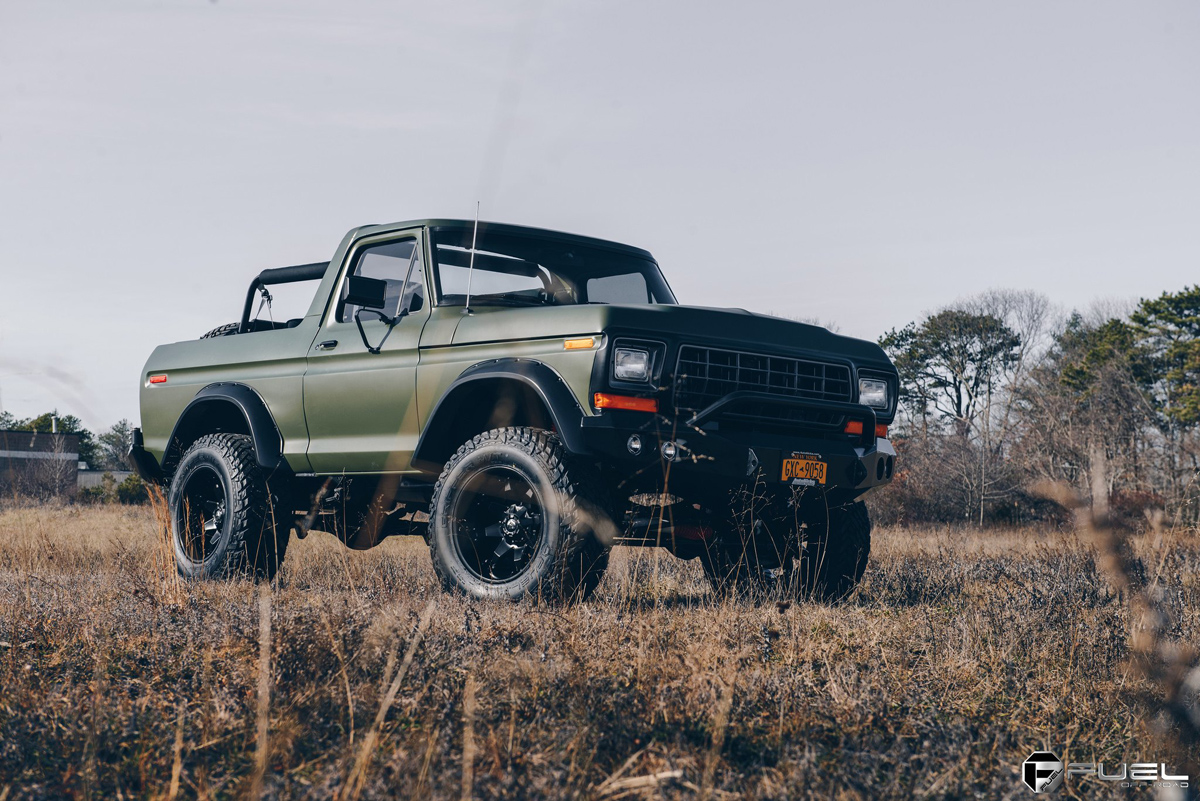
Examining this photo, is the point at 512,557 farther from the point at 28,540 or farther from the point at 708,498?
the point at 28,540

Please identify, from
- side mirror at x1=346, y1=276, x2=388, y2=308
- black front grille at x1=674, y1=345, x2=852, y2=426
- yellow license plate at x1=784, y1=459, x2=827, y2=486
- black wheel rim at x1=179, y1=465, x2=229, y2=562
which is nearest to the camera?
black front grille at x1=674, y1=345, x2=852, y2=426

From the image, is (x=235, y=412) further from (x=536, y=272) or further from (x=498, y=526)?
(x=498, y=526)

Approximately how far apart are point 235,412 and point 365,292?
203 cm

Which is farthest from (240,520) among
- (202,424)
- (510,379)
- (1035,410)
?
(1035,410)

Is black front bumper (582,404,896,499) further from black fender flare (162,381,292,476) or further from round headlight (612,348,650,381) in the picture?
black fender flare (162,381,292,476)

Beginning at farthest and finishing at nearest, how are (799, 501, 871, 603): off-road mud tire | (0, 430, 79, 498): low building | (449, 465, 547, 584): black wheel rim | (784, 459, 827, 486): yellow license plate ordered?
(0, 430, 79, 498): low building → (799, 501, 871, 603): off-road mud tire → (449, 465, 547, 584): black wheel rim → (784, 459, 827, 486): yellow license plate

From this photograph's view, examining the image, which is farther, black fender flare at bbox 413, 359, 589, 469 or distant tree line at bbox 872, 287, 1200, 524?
distant tree line at bbox 872, 287, 1200, 524

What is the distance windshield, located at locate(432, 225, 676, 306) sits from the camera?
6137mm

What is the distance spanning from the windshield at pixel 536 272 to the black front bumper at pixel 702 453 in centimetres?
130

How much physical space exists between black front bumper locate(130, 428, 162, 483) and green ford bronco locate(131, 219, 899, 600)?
0.02 metres

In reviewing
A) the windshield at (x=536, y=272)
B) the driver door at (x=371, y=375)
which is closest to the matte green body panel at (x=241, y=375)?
the driver door at (x=371, y=375)

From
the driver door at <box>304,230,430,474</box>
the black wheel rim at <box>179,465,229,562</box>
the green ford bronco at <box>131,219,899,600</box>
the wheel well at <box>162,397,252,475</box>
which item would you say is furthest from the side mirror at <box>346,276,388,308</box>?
the black wheel rim at <box>179,465,229,562</box>

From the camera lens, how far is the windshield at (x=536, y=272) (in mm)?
6137

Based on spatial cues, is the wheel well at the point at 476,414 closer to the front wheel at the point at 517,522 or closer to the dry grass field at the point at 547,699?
the front wheel at the point at 517,522
